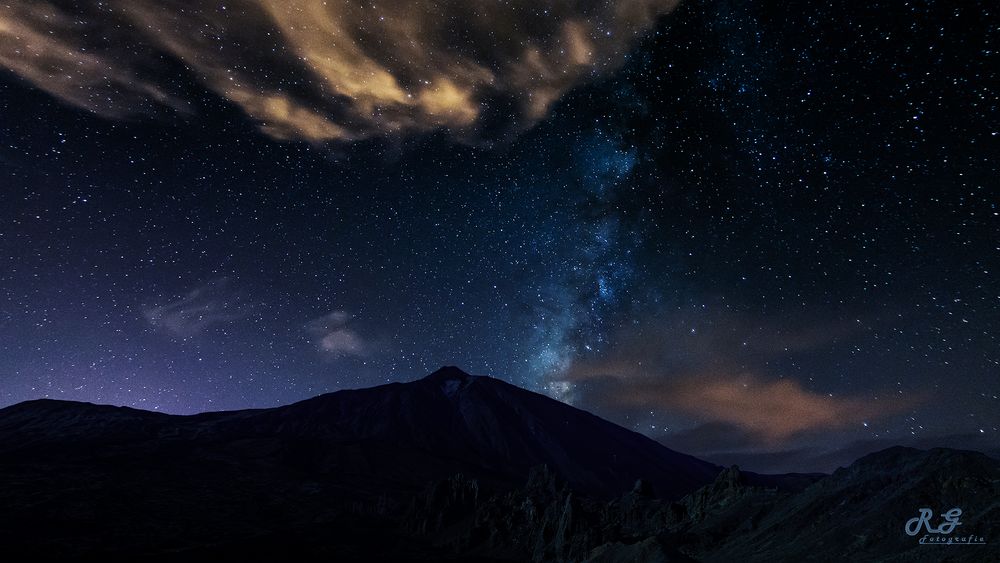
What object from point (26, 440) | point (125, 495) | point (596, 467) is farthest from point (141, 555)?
point (596, 467)

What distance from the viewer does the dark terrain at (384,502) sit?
29.5 meters

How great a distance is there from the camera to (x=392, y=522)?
3354 inches

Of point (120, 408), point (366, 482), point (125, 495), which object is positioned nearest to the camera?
point (125, 495)

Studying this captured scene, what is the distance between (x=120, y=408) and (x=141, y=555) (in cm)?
14585

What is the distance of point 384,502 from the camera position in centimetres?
9575

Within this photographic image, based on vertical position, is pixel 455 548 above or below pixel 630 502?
below

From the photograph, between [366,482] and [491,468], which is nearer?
[366,482]

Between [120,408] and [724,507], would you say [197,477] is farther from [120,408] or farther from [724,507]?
[724,507]

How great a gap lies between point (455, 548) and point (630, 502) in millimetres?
24165

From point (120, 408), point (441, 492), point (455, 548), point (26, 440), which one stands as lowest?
point (455, 548)

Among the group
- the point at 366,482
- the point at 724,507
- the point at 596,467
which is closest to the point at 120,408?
the point at 366,482

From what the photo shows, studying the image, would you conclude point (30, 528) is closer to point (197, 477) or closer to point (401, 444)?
point (197, 477)

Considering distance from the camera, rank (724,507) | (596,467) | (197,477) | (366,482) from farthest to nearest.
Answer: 1. (596,467)
2. (366,482)
3. (197,477)
4. (724,507)

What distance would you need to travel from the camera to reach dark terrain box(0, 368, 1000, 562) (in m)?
29.5
